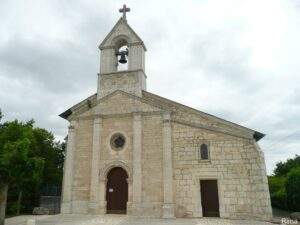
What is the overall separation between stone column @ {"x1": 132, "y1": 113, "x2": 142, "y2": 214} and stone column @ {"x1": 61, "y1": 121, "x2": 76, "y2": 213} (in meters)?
3.54

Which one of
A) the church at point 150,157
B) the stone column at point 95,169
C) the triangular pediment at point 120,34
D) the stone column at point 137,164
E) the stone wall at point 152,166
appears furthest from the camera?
the triangular pediment at point 120,34

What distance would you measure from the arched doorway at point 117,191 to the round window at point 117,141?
1.19 meters

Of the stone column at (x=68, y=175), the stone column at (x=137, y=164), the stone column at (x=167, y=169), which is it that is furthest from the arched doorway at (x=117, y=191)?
the stone column at (x=167, y=169)

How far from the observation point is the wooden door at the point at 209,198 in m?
15.3

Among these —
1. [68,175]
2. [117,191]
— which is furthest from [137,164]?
[68,175]

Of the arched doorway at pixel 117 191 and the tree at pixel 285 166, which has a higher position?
the tree at pixel 285 166

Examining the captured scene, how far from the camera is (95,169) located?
665 inches

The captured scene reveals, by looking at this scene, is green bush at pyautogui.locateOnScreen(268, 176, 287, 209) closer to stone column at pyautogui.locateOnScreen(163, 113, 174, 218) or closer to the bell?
stone column at pyautogui.locateOnScreen(163, 113, 174, 218)

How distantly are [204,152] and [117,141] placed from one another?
481cm

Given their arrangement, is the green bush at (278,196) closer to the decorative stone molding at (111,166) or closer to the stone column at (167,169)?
the stone column at (167,169)

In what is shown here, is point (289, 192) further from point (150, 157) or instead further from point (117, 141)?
point (117, 141)

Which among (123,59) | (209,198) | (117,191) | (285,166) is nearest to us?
(209,198)

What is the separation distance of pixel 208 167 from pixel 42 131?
15163 mm

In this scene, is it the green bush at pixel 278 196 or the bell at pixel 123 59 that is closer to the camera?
the bell at pixel 123 59
